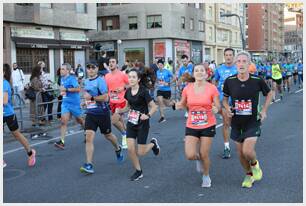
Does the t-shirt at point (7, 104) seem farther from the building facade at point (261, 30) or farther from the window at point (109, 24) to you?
the building facade at point (261, 30)

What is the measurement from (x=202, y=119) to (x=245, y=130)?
57 centimetres

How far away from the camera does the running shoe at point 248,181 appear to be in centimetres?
583

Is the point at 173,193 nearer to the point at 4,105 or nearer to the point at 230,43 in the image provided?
the point at 4,105

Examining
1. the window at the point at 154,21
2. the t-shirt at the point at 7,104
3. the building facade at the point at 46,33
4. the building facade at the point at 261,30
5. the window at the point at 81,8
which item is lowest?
the t-shirt at the point at 7,104

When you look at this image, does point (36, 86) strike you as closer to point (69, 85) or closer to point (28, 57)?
point (69, 85)

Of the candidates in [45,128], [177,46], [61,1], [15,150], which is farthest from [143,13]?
[15,150]

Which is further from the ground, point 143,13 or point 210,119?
point 143,13

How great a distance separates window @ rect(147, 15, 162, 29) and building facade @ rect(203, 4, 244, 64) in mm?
10242

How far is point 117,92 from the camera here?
361 inches

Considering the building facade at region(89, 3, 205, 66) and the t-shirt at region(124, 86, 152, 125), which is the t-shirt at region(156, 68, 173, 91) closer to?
the t-shirt at region(124, 86, 152, 125)

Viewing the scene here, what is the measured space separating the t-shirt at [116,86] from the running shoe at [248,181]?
12.5 ft

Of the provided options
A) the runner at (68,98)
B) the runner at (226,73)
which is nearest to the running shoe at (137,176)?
the runner at (226,73)

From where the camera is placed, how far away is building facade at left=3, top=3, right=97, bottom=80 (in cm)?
2600

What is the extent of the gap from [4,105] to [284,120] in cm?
779
